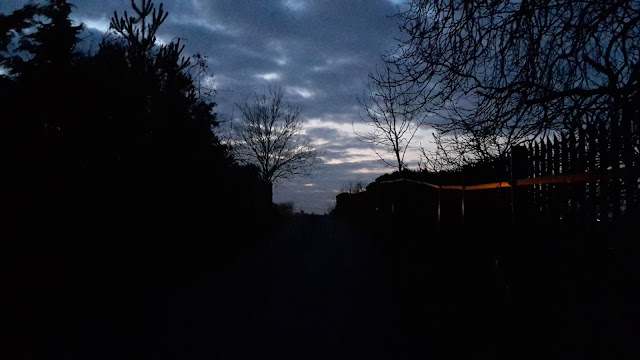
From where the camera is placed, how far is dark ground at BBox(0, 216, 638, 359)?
14.2 ft

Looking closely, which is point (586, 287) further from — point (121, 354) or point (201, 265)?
point (201, 265)

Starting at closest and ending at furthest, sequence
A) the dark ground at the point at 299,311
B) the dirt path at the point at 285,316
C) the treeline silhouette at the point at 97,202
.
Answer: the dark ground at the point at 299,311 → the dirt path at the point at 285,316 → the treeline silhouette at the point at 97,202

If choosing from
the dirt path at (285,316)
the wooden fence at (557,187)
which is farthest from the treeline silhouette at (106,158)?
the wooden fence at (557,187)

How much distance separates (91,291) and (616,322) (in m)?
5.61

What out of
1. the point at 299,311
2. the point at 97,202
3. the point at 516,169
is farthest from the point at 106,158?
the point at 516,169

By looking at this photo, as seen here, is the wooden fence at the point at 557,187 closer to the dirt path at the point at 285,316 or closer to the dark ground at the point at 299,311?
the dark ground at the point at 299,311

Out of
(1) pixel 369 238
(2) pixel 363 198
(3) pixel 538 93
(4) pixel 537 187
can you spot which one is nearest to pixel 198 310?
(4) pixel 537 187

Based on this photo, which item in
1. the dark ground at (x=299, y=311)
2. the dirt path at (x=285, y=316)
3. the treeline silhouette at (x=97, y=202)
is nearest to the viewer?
the dark ground at (x=299, y=311)

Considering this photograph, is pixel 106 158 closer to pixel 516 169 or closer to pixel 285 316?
pixel 285 316

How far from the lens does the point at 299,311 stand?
571cm

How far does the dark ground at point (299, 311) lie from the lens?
4324mm

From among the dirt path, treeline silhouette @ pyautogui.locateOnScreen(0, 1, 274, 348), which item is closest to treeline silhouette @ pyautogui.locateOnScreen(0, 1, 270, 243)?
treeline silhouette @ pyautogui.locateOnScreen(0, 1, 274, 348)

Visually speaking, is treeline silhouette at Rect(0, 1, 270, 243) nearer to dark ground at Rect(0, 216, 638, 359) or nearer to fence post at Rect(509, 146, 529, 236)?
dark ground at Rect(0, 216, 638, 359)

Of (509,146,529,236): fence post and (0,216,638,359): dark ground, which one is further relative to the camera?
(509,146,529,236): fence post
